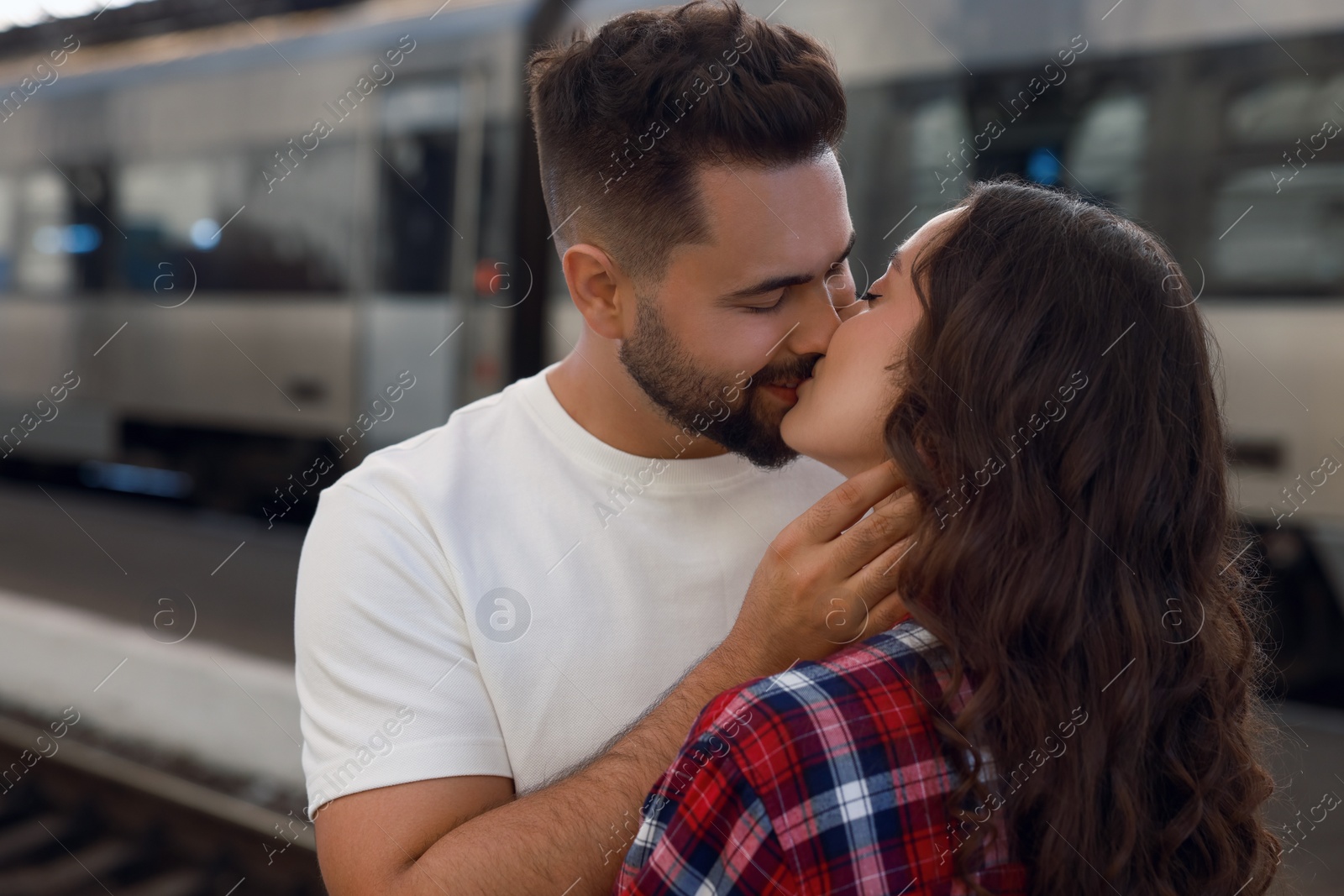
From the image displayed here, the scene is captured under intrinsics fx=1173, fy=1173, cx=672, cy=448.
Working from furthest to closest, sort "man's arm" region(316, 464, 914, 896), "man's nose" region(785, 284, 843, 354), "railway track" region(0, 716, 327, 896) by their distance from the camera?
1. "railway track" region(0, 716, 327, 896)
2. "man's nose" region(785, 284, 843, 354)
3. "man's arm" region(316, 464, 914, 896)

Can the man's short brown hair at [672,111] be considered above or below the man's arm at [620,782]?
above

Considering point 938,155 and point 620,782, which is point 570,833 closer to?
point 620,782

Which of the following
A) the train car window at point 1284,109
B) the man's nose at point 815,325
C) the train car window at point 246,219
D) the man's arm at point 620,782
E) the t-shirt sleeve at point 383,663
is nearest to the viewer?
the man's arm at point 620,782

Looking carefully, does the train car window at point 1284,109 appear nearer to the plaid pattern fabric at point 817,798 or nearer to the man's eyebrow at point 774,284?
the man's eyebrow at point 774,284

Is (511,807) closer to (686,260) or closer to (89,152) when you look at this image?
(686,260)

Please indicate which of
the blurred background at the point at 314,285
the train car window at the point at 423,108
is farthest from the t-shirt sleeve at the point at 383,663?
the train car window at the point at 423,108

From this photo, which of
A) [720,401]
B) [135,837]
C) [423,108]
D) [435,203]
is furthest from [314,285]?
[720,401]

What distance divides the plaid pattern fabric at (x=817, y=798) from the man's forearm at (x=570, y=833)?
0.20 metres

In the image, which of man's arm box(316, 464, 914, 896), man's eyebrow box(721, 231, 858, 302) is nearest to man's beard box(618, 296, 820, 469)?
man's eyebrow box(721, 231, 858, 302)

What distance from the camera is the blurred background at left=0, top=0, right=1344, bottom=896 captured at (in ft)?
13.9

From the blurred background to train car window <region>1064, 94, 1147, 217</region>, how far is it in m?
0.01

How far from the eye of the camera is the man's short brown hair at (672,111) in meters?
1.87

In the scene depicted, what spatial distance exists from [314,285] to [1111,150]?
5133 mm

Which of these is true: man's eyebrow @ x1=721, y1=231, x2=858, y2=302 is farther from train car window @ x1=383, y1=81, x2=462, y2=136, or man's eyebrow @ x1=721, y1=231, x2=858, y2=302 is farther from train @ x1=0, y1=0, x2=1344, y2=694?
train car window @ x1=383, y1=81, x2=462, y2=136
